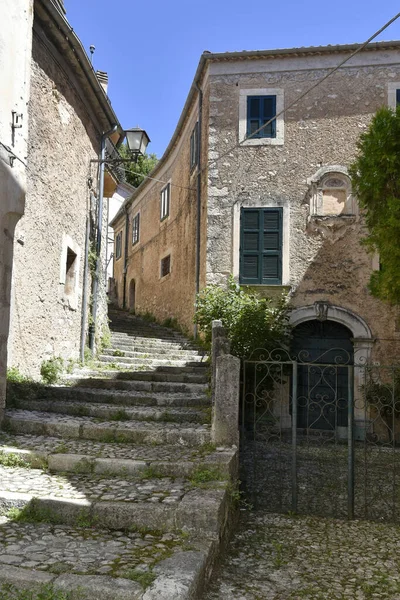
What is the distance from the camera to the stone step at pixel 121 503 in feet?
13.3

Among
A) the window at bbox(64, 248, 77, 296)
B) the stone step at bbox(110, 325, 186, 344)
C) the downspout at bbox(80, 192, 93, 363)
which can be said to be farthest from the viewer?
the stone step at bbox(110, 325, 186, 344)

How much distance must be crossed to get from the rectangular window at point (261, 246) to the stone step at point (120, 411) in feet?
16.9

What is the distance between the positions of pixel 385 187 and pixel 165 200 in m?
10.7

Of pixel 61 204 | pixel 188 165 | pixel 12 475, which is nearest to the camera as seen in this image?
pixel 12 475

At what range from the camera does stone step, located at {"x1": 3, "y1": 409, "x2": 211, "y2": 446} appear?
233 inches

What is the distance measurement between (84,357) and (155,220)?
30.7 ft

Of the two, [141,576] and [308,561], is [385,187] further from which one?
[141,576]

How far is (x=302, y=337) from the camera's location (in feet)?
38.2

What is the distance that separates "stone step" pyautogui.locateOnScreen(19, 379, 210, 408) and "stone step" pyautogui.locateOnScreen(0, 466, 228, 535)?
274 cm

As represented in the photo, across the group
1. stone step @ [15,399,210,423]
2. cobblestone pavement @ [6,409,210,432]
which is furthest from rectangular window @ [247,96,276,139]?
cobblestone pavement @ [6,409,210,432]

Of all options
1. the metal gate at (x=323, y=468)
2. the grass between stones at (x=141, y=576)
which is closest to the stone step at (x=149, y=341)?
the metal gate at (x=323, y=468)

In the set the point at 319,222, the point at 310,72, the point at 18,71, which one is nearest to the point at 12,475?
the point at 18,71

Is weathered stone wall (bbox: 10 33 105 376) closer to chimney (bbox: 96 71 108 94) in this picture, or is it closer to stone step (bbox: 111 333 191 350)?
stone step (bbox: 111 333 191 350)

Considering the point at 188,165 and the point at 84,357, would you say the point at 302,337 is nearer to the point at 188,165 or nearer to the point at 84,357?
the point at 84,357
